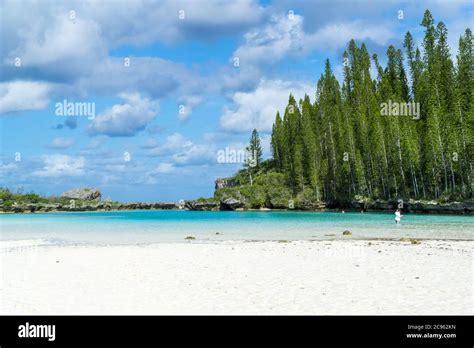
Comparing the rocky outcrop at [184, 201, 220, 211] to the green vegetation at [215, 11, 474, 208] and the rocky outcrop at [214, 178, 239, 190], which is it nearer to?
Result: the green vegetation at [215, 11, 474, 208]

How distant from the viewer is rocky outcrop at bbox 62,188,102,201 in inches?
7534

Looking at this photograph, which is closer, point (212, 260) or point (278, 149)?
point (212, 260)

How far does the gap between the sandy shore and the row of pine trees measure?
207 ft

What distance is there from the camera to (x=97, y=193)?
198125 mm

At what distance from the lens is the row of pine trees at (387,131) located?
253 ft

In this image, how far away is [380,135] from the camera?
301 feet

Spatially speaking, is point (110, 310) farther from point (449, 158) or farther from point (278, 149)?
point (278, 149)

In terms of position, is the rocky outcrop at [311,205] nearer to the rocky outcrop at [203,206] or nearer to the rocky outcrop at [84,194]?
the rocky outcrop at [203,206]

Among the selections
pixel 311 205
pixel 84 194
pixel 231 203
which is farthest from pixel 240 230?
pixel 84 194

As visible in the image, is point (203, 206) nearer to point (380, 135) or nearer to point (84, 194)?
point (380, 135)

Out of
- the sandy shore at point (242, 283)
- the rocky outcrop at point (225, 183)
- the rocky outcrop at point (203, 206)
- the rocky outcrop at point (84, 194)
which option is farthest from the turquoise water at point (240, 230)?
the rocky outcrop at point (84, 194)
